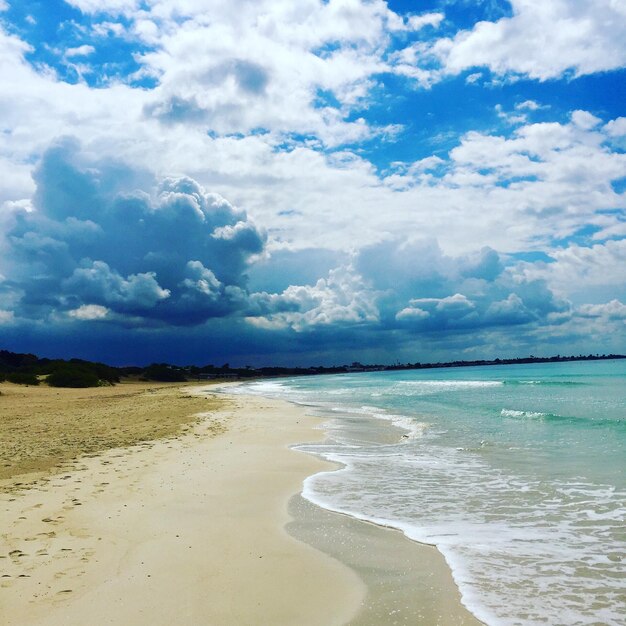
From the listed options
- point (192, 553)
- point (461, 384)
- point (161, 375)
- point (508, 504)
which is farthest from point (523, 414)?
point (161, 375)

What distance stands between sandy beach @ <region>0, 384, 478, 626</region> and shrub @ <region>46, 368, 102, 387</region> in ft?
170

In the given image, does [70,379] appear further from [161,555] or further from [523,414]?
[161,555]

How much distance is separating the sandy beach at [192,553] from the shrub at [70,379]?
170ft

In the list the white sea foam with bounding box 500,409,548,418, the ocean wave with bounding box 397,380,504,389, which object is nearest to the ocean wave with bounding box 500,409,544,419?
the white sea foam with bounding box 500,409,548,418

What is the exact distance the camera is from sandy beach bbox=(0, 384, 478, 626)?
16.0 ft

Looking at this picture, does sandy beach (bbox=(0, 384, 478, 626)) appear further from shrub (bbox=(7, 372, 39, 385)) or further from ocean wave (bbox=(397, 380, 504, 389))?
ocean wave (bbox=(397, 380, 504, 389))

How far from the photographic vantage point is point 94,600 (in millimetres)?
4992

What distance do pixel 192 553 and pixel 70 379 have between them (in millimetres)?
60021

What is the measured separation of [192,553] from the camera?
6379mm

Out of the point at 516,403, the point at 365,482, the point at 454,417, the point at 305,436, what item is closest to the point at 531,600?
the point at 365,482

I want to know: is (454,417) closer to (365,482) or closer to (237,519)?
(365,482)

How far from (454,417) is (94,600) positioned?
2226 centimetres

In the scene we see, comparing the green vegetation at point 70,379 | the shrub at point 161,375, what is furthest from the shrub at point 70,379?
the shrub at point 161,375

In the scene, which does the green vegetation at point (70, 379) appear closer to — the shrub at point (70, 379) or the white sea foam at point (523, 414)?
the shrub at point (70, 379)
